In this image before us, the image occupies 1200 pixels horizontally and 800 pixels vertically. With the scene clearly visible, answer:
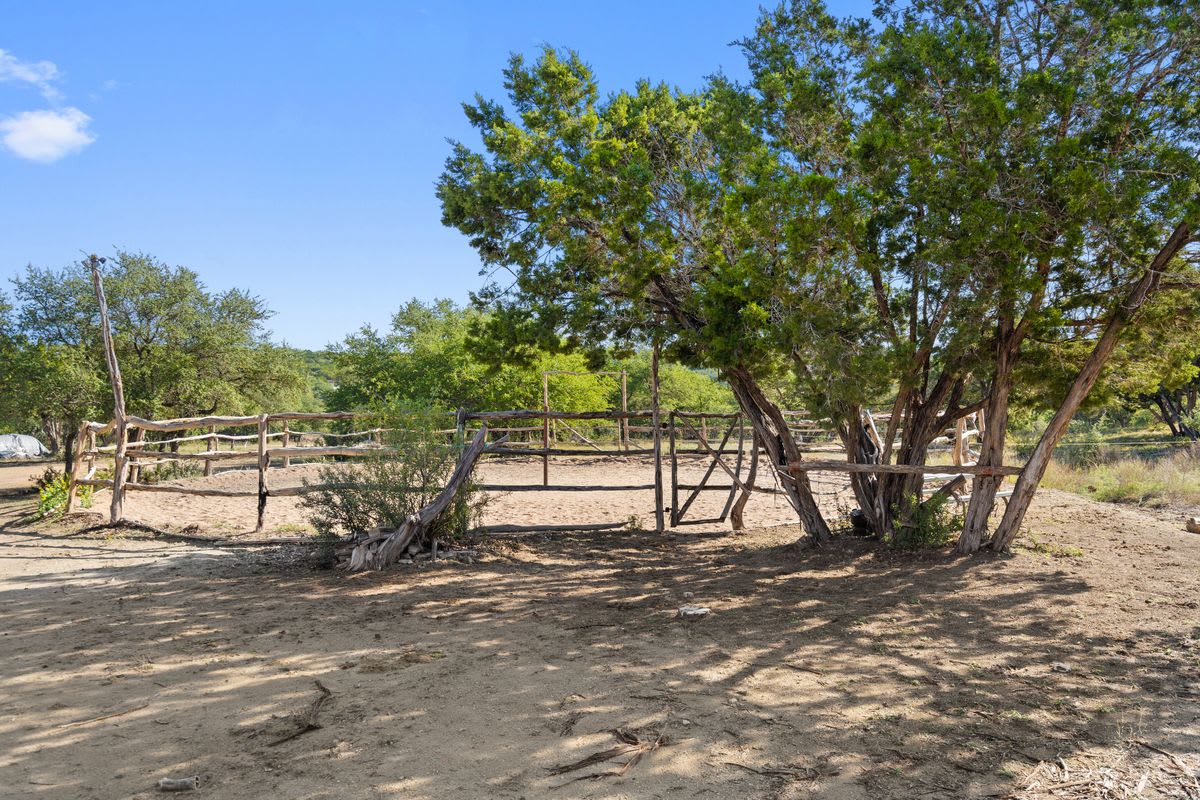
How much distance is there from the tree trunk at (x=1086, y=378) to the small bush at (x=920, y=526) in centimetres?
50

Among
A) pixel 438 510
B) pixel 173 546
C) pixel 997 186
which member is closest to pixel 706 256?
pixel 997 186

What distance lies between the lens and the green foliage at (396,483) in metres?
8.02

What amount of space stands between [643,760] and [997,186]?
532 centimetres

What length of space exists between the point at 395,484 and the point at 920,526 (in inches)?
212

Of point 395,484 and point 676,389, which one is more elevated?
point 676,389

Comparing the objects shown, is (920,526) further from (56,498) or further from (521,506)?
(56,498)

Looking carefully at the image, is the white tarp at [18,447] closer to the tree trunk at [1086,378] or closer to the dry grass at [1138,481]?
the dry grass at [1138,481]

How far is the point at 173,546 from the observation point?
9594mm

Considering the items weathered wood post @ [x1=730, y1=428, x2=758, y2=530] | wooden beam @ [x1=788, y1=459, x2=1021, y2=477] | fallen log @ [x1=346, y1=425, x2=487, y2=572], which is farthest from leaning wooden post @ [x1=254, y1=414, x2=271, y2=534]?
wooden beam @ [x1=788, y1=459, x2=1021, y2=477]

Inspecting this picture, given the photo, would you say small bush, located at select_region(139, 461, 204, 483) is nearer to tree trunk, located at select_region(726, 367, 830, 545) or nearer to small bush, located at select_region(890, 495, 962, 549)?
tree trunk, located at select_region(726, 367, 830, 545)

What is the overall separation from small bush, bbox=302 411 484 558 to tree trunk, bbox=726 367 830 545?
3266 mm

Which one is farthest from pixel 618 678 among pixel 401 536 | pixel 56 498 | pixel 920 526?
pixel 56 498

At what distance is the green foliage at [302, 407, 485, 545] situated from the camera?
8023mm

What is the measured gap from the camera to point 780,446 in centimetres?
894
